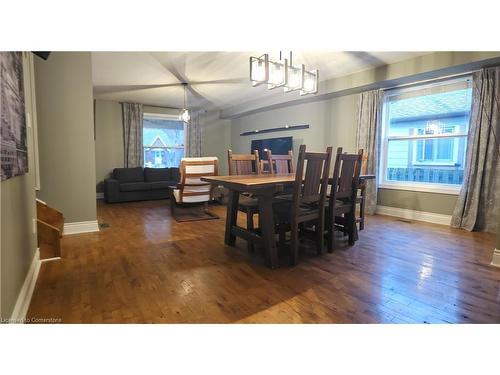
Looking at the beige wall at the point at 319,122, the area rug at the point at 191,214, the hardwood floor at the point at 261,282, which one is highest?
the beige wall at the point at 319,122

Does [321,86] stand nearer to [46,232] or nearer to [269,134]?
[269,134]

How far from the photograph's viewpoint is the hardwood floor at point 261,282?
5.25 feet

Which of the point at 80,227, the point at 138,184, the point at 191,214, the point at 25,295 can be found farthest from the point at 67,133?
the point at 138,184

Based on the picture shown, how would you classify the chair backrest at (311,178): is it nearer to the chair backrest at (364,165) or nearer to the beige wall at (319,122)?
the chair backrest at (364,165)

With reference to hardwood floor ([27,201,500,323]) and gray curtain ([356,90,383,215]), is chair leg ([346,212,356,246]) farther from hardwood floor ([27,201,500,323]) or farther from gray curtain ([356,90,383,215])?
gray curtain ([356,90,383,215])

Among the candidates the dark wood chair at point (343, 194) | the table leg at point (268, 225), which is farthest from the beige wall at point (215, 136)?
the table leg at point (268, 225)

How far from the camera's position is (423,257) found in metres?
2.58

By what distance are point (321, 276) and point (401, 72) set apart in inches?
134

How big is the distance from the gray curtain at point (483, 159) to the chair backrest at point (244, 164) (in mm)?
2841

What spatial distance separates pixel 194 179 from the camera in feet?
13.3

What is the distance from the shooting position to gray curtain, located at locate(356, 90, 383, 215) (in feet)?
14.8

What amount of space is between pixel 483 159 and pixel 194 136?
639 centimetres
